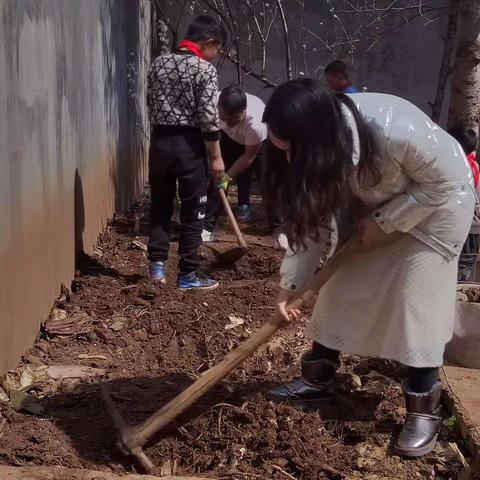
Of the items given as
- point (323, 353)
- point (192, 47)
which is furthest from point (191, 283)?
point (323, 353)

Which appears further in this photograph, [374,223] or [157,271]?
[157,271]

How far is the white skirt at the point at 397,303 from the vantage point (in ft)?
9.86

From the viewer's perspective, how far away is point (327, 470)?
2.99 m

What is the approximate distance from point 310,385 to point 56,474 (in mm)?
1203

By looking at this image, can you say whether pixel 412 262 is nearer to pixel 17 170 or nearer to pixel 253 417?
pixel 253 417

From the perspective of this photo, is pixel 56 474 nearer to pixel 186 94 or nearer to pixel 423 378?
pixel 423 378

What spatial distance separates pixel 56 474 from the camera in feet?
9.06

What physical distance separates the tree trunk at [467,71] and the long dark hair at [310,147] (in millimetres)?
4722

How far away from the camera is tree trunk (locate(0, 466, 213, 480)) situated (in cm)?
274

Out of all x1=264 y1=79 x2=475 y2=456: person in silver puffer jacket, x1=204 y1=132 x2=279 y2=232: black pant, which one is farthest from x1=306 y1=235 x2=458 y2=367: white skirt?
x1=204 y1=132 x2=279 y2=232: black pant

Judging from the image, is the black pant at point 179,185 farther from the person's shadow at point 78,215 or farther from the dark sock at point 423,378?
the dark sock at point 423,378

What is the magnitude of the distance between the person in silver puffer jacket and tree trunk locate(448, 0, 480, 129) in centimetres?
430

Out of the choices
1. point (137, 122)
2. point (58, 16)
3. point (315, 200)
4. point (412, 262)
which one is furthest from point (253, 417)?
point (137, 122)

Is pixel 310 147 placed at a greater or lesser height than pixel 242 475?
greater
